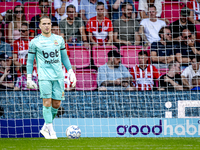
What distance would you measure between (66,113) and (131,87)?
1.43m

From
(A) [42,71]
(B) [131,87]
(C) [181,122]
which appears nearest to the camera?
(A) [42,71]

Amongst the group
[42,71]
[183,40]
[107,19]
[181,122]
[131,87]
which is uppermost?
[107,19]

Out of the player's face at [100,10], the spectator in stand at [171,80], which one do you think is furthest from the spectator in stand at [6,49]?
the spectator in stand at [171,80]

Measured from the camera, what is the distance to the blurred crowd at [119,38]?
728 cm

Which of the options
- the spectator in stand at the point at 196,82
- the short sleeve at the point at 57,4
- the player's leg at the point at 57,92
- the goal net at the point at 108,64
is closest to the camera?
the player's leg at the point at 57,92

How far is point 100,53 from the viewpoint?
745 cm

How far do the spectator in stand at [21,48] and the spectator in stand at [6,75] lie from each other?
6.3 inches

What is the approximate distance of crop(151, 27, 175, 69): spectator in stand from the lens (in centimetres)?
735

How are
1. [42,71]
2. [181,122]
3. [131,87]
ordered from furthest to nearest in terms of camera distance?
[131,87] → [181,122] → [42,71]

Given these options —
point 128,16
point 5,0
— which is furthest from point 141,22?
point 5,0

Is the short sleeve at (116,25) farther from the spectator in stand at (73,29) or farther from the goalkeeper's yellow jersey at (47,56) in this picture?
the goalkeeper's yellow jersey at (47,56)

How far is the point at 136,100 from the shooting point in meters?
7.04

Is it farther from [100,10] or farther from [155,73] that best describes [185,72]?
[100,10]

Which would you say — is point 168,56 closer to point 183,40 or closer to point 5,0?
point 183,40
